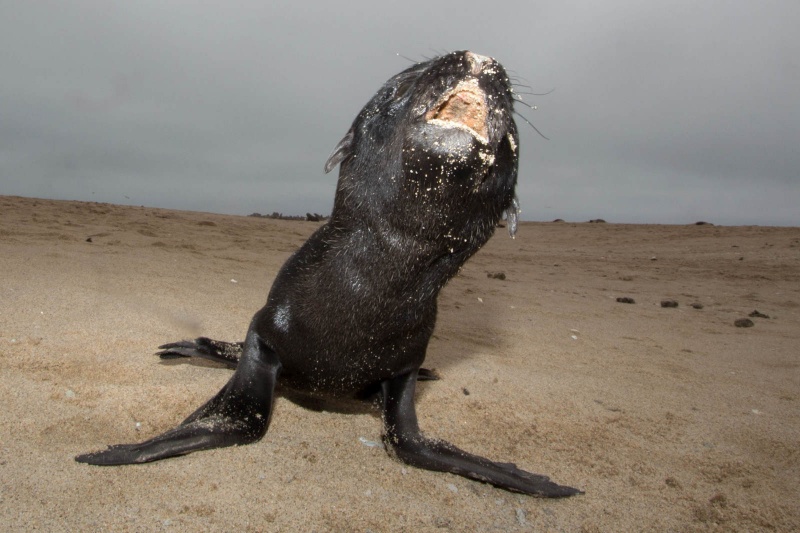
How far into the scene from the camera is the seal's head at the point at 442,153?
214 centimetres

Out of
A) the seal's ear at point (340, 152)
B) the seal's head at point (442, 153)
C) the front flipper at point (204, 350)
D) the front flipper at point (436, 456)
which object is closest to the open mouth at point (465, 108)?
the seal's head at point (442, 153)

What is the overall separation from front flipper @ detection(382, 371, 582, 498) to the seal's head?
813mm

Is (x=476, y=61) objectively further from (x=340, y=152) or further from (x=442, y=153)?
(x=340, y=152)

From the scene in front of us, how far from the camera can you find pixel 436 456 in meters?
2.56

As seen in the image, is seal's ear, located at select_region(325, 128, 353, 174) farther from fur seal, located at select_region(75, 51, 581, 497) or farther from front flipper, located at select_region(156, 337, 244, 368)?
front flipper, located at select_region(156, 337, 244, 368)

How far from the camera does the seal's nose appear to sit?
2185mm

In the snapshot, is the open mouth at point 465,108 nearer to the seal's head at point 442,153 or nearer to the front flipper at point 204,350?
the seal's head at point 442,153

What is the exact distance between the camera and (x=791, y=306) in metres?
8.13

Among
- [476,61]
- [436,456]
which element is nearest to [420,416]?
[436,456]

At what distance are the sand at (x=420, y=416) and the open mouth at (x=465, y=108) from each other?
1.33 m

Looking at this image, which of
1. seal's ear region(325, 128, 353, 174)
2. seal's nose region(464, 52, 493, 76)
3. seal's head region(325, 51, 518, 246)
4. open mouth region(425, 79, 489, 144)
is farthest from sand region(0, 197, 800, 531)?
seal's nose region(464, 52, 493, 76)

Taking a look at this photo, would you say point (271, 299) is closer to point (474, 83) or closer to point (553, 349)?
point (474, 83)

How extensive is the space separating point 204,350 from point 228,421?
104 cm

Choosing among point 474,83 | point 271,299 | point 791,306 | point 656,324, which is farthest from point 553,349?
point 791,306
